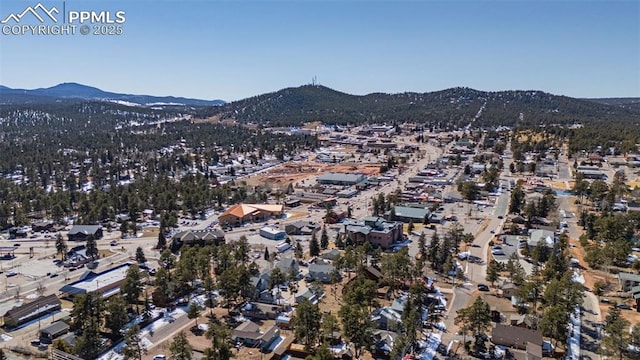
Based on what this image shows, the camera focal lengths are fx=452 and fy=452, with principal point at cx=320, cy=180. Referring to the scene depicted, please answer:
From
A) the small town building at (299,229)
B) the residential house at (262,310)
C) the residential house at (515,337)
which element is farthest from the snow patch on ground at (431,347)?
the small town building at (299,229)

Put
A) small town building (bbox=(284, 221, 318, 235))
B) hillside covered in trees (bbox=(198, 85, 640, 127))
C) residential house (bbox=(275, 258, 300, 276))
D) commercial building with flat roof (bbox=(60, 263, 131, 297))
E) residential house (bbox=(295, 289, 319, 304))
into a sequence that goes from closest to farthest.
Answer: residential house (bbox=(295, 289, 319, 304)), commercial building with flat roof (bbox=(60, 263, 131, 297)), residential house (bbox=(275, 258, 300, 276)), small town building (bbox=(284, 221, 318, 235)), hillside covered in trees (bbox=(198, 85, 640, 127))

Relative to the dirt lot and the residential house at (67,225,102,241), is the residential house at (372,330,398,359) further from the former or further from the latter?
the dirt lot

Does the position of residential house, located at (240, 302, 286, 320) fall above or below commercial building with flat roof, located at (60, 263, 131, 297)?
above

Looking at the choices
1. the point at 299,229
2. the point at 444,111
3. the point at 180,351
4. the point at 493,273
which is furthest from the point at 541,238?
the point at 444,111

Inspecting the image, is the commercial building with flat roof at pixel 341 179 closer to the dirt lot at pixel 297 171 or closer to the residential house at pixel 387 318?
the dirt lot at pixel 297 171

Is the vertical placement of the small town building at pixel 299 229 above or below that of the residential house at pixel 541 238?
below

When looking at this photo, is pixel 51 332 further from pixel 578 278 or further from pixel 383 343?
pixel 578 278

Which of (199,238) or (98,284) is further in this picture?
(199,238)

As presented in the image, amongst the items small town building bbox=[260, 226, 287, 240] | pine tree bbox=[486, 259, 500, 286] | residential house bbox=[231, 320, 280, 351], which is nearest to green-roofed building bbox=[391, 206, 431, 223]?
small town building bbox=[260, 226, 287, 240]

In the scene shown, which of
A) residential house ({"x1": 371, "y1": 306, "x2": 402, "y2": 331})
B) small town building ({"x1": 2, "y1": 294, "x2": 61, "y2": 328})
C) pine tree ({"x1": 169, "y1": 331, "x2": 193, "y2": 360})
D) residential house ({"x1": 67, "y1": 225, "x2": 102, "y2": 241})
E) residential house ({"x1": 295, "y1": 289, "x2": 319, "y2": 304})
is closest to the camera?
pine tree ({"x1": 169, "y1": 331, "x2": 193, "y2": 360})
